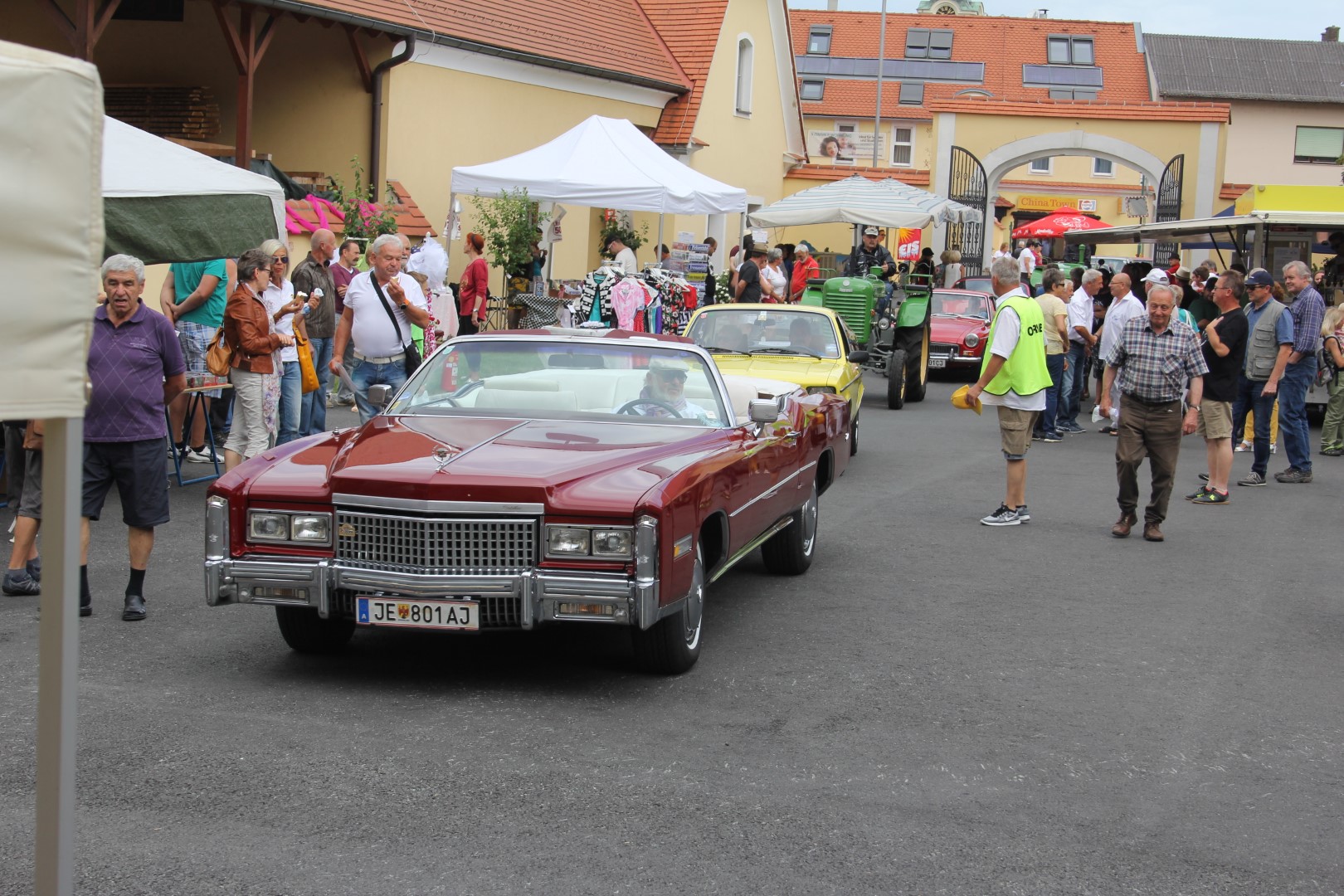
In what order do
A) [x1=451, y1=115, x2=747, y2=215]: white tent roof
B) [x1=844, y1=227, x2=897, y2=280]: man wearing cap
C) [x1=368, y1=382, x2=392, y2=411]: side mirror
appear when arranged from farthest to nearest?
[x1=844, y1=227, x2=897, y2=280]: man wearing cap, [x1=451, y1=115, x2=747, y2=215]: white tent roof, [x1=368, y1=382, x2=392, y2=411]: side mirror

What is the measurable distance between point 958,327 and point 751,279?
153 inches

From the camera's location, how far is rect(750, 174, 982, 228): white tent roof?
23719 millimetres

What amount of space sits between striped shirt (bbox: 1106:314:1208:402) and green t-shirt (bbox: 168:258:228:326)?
6889 mm

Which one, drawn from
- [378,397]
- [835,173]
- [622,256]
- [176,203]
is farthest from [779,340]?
[835,173]

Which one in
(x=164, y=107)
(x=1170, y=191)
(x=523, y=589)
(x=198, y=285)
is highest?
(x=1170, y=191)

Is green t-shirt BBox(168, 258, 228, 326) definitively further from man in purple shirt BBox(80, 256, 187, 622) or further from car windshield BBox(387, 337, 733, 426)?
car windshield BBox(387, 337, 733, 426)

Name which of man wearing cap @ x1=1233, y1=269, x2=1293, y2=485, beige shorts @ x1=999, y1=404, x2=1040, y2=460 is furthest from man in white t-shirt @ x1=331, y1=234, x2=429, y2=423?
man wearing cap @ x1=1233, y1=269, x2=1293, y2=485

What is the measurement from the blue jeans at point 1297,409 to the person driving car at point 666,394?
7821 millimetres

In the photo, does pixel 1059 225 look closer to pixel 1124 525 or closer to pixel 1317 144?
pixel 1317 144

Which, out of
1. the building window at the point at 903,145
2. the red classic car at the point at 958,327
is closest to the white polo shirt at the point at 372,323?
the red classic car at the point at 958,327

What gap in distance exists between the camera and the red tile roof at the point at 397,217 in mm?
18688

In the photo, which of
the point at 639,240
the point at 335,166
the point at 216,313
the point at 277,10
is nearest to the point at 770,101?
the point at 639,240

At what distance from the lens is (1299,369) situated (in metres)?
13.7

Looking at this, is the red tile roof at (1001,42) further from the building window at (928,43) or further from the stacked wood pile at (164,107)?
the stacked wood pile at (164,107)
